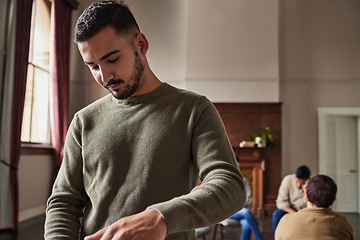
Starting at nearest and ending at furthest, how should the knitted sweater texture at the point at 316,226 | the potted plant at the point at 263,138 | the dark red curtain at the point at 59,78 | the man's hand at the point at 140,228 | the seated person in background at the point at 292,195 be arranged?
the man's hand at the point at 140,228 < the knitted sweater texture at the point at 316,226 < the seated person in background at the point at 292,195 < the dark red curtain at the point at 59,78 < the potted plant at the point at 263,138

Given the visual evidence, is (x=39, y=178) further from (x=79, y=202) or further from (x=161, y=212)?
(x=161, y=212)

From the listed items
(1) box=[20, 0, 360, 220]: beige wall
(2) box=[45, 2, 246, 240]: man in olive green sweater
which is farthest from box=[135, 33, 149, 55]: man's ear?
(1) box=[20, 0, 360, 220]: beige wall

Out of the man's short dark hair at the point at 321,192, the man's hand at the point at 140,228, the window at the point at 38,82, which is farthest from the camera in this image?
the window at the point at 38,82

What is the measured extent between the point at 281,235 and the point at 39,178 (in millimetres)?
5751

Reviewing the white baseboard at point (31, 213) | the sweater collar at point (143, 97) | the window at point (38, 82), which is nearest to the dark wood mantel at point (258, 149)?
the window at point (38, 82)

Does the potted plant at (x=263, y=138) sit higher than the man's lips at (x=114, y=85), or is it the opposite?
the man's lips at (x=114, y=85)

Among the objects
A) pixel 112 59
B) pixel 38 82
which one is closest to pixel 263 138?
pixel 38 82

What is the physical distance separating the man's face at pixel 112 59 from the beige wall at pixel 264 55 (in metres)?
8.33

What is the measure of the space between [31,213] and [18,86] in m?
2.43

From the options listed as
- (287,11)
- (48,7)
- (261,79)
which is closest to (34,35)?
(48,7)

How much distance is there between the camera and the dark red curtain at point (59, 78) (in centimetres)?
786

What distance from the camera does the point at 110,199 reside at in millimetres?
996

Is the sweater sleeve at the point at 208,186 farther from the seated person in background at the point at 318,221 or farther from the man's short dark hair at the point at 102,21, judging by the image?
the seated person in background at the point at 318,221

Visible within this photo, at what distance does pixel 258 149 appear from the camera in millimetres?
8898
